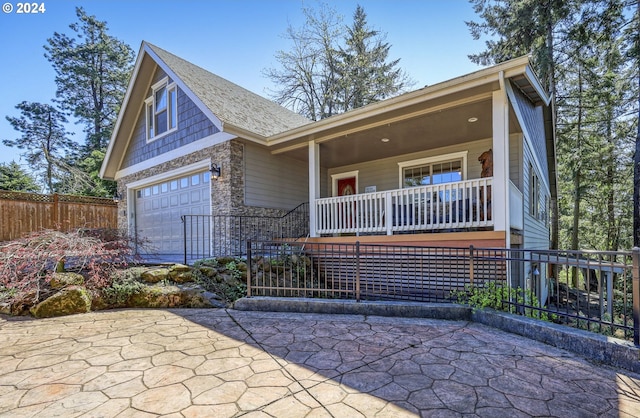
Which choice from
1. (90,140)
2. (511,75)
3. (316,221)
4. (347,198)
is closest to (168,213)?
(316,221)

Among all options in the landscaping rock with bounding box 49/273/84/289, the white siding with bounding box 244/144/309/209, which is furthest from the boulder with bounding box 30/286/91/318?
the white siding with bounding box 244/144/309/209

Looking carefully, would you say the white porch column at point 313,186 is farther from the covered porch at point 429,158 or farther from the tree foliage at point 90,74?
the tree foliage at point 90,74

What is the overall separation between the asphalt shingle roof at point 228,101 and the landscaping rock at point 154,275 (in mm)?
3568

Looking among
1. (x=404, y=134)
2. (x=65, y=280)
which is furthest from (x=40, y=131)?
(x=404, y=134)

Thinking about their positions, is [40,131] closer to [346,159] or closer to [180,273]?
[346,159]

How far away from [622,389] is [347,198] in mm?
5310

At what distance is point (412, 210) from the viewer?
619cm

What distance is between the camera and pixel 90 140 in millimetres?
20469

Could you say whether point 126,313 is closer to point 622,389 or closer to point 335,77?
point 622,389

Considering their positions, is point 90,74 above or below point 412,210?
above

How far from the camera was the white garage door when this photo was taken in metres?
8.59

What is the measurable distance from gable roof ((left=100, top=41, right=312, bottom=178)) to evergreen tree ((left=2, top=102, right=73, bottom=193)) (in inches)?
458

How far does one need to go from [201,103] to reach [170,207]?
3430 mm

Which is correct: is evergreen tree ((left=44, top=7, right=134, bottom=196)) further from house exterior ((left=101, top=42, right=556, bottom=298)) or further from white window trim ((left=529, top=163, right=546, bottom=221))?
white window trim ((left=529, top=163, right=546, bottom=221))
